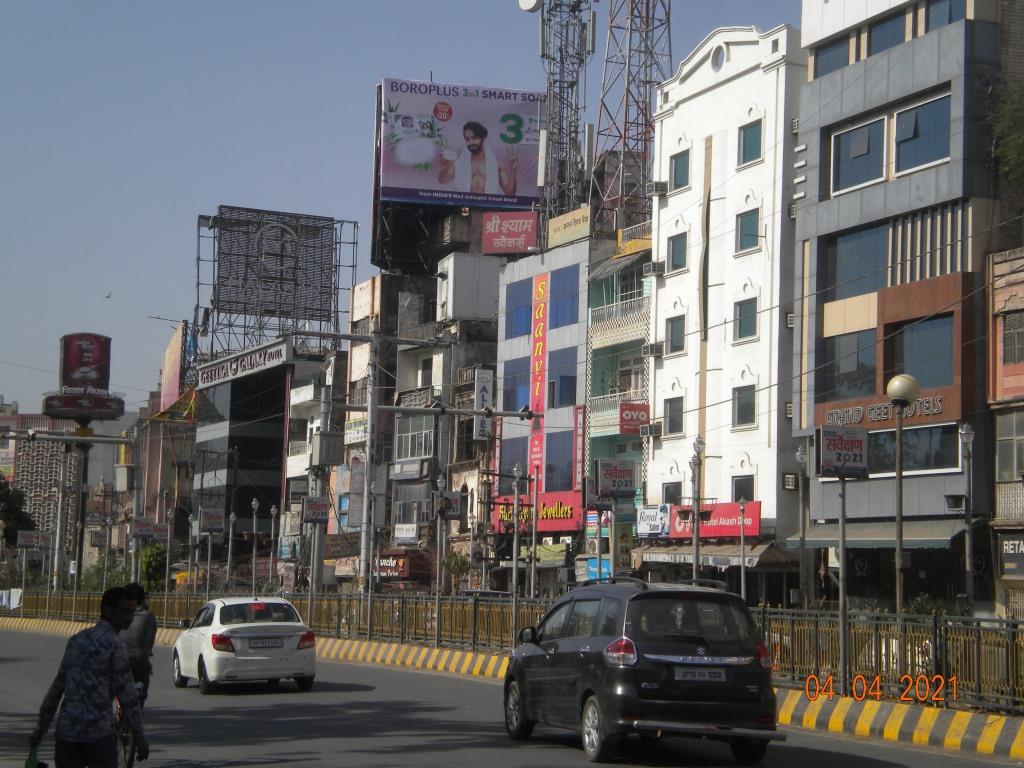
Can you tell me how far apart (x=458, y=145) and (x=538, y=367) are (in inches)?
741

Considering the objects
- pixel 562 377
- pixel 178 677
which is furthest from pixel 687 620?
pixel 562 377

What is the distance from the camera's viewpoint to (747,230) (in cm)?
4912

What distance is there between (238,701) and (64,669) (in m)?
13.4

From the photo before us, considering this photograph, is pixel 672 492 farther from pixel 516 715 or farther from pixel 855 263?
pixel 516 715

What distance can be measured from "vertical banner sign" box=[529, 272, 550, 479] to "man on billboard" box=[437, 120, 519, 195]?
14.7m

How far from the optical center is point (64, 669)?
31.0ft

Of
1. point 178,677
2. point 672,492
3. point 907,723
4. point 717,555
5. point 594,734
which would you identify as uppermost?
point 672,492

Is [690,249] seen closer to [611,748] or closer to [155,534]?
[155,534]

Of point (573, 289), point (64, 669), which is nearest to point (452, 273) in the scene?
point (573, 289)

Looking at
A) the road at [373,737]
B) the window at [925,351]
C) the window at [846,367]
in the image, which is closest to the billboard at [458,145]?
the window at [846,367]

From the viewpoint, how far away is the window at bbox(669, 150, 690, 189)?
173 feet

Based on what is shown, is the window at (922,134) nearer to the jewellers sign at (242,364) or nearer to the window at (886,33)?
the window at (886,33)

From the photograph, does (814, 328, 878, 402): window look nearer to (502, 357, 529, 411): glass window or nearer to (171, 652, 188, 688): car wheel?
(502, 357, 529, 411): glass window
